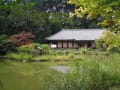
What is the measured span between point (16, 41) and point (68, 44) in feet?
28.9

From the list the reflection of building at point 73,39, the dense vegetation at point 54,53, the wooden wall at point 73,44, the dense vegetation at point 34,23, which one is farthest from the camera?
the wooden wall at point 73,44


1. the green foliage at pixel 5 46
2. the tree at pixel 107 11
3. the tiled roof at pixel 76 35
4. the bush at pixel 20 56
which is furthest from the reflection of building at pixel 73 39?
the tree at pixel 107 11

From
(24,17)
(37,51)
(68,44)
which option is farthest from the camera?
(68,44)

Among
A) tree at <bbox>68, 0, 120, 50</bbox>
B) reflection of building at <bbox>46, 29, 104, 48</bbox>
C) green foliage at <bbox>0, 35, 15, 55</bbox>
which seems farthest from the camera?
reflection of building at <bbox>46, 29, 104, 48</bbox>

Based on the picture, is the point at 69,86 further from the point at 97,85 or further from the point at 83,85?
the point at 97,85

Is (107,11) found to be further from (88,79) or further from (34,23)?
(34,23)

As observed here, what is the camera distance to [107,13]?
464 centimetres

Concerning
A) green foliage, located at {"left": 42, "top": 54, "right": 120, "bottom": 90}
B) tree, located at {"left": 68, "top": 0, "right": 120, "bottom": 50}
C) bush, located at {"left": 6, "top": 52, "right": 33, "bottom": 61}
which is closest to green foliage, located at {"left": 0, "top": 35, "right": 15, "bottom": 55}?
bush, located at {"left": 6, "top": 52, "right": 33, "bottom": 61}

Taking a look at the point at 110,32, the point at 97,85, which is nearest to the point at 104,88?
the point at 97,85

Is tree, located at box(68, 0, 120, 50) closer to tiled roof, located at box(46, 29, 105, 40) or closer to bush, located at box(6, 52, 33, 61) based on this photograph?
bush, located at box(6, 52, 33, 61)

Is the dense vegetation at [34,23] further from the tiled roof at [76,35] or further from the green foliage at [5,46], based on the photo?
the green foliage at [5,46]

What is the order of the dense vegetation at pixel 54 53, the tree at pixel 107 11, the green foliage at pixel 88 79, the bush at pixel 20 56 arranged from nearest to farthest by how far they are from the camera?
the tree at pixel 107 11, the dense vegetation at pixel 54 53, the green foliage at pixel 88 79, the bush at pixel 20 56

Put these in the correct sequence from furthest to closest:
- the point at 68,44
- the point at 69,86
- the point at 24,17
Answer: the point at 68,44 → the point at 24,17 → the point at 69,86

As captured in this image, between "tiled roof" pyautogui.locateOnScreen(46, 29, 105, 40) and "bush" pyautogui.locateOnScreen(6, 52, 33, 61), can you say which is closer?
"bush" pyautogui.locateOnScreen(6, 52, 33, 61)
